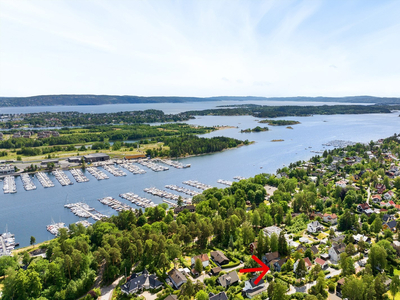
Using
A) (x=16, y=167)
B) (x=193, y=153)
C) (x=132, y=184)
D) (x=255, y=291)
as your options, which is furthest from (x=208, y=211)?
(x=16, y=167)

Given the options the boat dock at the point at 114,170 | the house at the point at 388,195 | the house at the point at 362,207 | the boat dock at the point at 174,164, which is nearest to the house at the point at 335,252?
the house at the point at 362,207

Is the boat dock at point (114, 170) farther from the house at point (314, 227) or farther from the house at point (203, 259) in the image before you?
the house at point (314, 227)

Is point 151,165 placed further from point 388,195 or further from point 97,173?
point 388,195

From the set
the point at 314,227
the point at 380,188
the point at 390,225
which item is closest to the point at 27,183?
the point at 314,227

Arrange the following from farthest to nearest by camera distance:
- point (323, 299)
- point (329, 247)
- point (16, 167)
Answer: point (16, 167) → point (329, 247) → point (323, 299)

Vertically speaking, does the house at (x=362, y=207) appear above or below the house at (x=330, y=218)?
above

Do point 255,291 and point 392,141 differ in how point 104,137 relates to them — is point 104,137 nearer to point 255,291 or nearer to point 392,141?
point 255,291

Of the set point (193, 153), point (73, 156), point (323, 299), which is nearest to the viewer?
point (323, 299)
